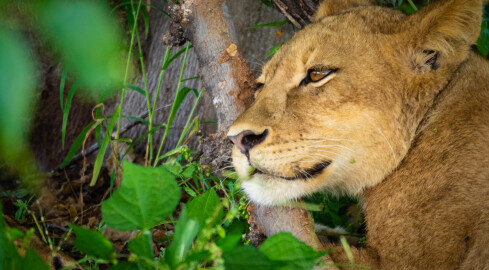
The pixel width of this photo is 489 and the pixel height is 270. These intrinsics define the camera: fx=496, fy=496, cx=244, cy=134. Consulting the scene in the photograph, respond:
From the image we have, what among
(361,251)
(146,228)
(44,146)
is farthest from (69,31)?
(44,146)

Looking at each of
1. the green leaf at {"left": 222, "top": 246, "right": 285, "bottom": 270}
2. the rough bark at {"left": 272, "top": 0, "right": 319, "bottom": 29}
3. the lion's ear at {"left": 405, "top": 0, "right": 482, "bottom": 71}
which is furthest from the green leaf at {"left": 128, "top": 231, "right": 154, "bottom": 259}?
the rough bark at {"left": 272, "top": 0, "right": 319, "bottom": 29}

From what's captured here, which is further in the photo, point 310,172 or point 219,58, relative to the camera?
point 219,58

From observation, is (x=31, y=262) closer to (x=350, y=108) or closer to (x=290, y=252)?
(x=290, y=252)

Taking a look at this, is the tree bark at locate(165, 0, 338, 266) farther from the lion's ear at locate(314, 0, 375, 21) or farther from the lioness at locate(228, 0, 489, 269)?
the lion's ear at locate(314, 0, 375, 21)

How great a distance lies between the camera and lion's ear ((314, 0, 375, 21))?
3.17 metres

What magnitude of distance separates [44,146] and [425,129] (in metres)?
3.64

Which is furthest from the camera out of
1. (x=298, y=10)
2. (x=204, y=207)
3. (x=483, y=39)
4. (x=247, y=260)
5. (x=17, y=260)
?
(x=298, y=10)

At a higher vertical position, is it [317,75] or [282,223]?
[317,75]

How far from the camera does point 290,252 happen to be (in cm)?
150

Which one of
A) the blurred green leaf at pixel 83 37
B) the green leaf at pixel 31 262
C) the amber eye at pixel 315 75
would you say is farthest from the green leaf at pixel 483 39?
the blurred green leaf at pixel 83 37

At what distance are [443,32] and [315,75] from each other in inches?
24.6

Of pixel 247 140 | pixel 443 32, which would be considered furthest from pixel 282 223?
pixel 443 32

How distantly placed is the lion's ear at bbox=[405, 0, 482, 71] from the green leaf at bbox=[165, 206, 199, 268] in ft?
4.97

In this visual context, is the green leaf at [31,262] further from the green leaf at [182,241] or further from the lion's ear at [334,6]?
the lion's ear at [334,6]
